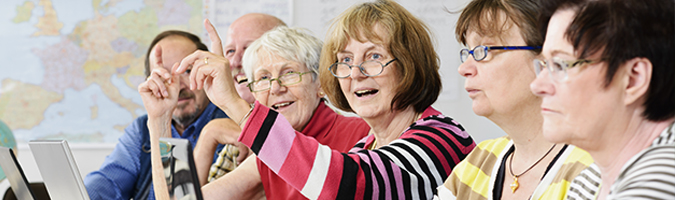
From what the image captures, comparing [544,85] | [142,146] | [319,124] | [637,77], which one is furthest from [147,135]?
[637,77]

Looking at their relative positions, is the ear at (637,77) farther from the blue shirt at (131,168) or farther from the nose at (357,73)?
the blue shirt at (131,168)

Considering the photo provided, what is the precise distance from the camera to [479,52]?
39.9 inches

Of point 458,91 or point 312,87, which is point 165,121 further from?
point 458,91

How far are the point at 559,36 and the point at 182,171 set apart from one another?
0.56 meters

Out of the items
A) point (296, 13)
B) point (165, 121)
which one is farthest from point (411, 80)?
point (296, 13)

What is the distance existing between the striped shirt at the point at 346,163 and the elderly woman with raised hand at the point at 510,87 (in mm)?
150

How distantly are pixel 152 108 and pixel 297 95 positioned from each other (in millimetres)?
495

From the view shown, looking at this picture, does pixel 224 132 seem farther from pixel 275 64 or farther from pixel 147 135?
pixel 147 135

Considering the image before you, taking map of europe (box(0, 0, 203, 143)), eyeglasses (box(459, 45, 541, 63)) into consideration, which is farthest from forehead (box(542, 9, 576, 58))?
map of europe (box(0, 0, 203, 143))

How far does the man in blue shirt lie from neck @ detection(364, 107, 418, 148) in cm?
101

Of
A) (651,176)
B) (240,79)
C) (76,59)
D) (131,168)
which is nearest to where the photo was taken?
(651,176)

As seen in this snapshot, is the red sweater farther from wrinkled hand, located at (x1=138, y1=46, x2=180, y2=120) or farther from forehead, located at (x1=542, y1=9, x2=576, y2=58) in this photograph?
forehead, located at (x1=542, y1=9, x2=576, y2=58)

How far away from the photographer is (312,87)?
1.71 m

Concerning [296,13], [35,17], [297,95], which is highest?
[296,13]
